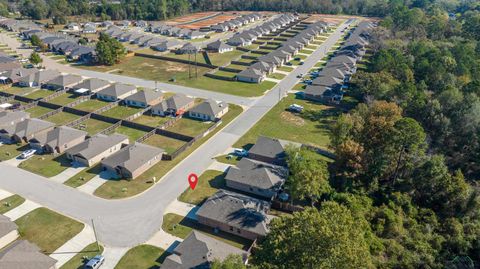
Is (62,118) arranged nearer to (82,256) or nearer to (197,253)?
(82,256)

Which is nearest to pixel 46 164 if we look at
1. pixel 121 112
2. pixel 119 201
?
pixel 119 201

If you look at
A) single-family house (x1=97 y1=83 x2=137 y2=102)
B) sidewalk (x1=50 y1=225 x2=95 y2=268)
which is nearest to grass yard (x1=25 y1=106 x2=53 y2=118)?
single-family house (x1=97 y1=83 x2=137 y2=102)

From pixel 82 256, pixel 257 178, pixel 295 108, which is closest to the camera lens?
pixel 82 256

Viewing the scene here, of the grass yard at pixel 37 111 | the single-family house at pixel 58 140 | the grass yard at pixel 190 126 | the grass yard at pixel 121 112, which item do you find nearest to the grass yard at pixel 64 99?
the grass yard at pixel 37 111

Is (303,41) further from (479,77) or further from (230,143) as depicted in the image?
(230,143)

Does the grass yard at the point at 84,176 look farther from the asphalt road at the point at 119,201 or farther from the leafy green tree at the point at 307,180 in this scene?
the leafy green tree at the point at 307,180

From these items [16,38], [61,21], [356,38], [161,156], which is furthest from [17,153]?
[61,21]
